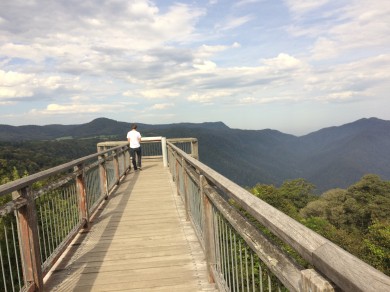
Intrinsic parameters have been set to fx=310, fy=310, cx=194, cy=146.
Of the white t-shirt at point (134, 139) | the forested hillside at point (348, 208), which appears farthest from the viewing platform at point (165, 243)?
the forested hillside at point (348, 208)

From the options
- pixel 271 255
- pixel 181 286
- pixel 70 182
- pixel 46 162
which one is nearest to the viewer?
pixel 271 255

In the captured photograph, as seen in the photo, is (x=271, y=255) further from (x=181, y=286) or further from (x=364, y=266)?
(x=181, y=286)

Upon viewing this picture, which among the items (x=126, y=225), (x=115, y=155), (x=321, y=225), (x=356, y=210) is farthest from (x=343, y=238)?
(x=126, y=225)

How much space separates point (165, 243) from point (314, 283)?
4423 millimetres

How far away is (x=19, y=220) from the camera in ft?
11.2

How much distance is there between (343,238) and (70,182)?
37244 millimetres

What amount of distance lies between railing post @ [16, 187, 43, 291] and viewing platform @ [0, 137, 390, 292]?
0.04ft

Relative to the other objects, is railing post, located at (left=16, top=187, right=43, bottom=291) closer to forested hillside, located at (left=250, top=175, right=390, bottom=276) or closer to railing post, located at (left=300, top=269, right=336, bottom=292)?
railing post, located at (left=300, top=269, right=336, bottom=292)

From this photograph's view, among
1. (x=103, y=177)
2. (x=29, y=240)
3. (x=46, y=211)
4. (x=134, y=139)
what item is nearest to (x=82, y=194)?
(x=46, y=211)

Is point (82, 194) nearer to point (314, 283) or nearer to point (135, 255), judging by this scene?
point (135, 255)

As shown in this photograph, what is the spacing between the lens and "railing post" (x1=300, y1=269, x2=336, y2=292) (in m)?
1.13

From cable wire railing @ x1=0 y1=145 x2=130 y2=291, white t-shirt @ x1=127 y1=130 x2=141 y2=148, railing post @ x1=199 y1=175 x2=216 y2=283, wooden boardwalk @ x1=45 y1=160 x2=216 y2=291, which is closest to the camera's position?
cable wire railing @ x1=0 y1=145 x2=130 y2=291

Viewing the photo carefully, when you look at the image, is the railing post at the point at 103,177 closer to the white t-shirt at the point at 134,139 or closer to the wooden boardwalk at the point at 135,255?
the wooden boardwalk at the point at 135,255

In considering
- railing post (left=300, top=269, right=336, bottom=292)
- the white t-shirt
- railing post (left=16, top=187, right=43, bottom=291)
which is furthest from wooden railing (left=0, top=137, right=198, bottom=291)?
the white t-shirt
